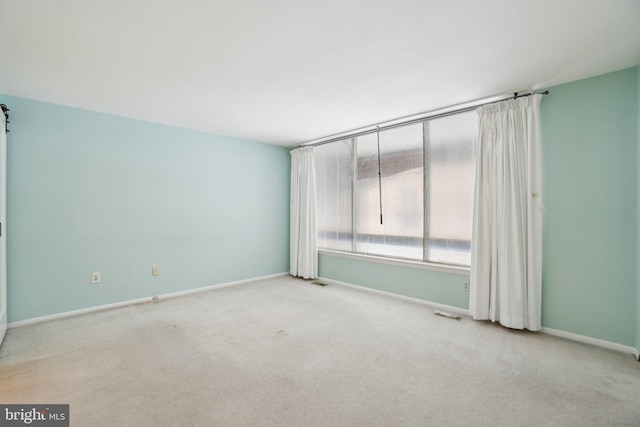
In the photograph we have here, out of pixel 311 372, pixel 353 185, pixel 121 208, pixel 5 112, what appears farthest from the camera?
pixel 353 185

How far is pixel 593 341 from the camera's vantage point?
2.70m

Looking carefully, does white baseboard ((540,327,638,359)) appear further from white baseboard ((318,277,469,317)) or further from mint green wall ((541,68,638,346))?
white baseboard ((318,277,469,317))

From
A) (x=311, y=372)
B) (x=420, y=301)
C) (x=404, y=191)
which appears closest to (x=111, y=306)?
(x=311, y=372)

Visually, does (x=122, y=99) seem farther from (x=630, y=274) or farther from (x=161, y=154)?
(x=630, y=274)

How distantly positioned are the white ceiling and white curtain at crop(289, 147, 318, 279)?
1.90 m

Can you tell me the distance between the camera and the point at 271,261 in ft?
17.8

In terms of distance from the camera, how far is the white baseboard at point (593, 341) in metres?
2.53

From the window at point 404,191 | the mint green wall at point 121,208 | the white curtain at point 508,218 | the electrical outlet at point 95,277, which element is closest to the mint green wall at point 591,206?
the white curtain at point 508,218

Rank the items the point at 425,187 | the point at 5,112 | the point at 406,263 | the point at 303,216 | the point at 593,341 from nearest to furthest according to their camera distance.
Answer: the point at 593,341, the point at 5,112, the point at 425,187, the point at 406,263, the point at 303,216

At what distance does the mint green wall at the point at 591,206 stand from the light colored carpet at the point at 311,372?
32 centimetres

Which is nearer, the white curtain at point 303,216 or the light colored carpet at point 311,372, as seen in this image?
the light colored carpet at point 311,372

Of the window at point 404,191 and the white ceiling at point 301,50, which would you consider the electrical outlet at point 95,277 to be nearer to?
the white ceiling at point 301,50

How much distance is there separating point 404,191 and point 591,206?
1.94m

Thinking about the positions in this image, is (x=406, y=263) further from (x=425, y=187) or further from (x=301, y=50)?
(x=301, y=50)
